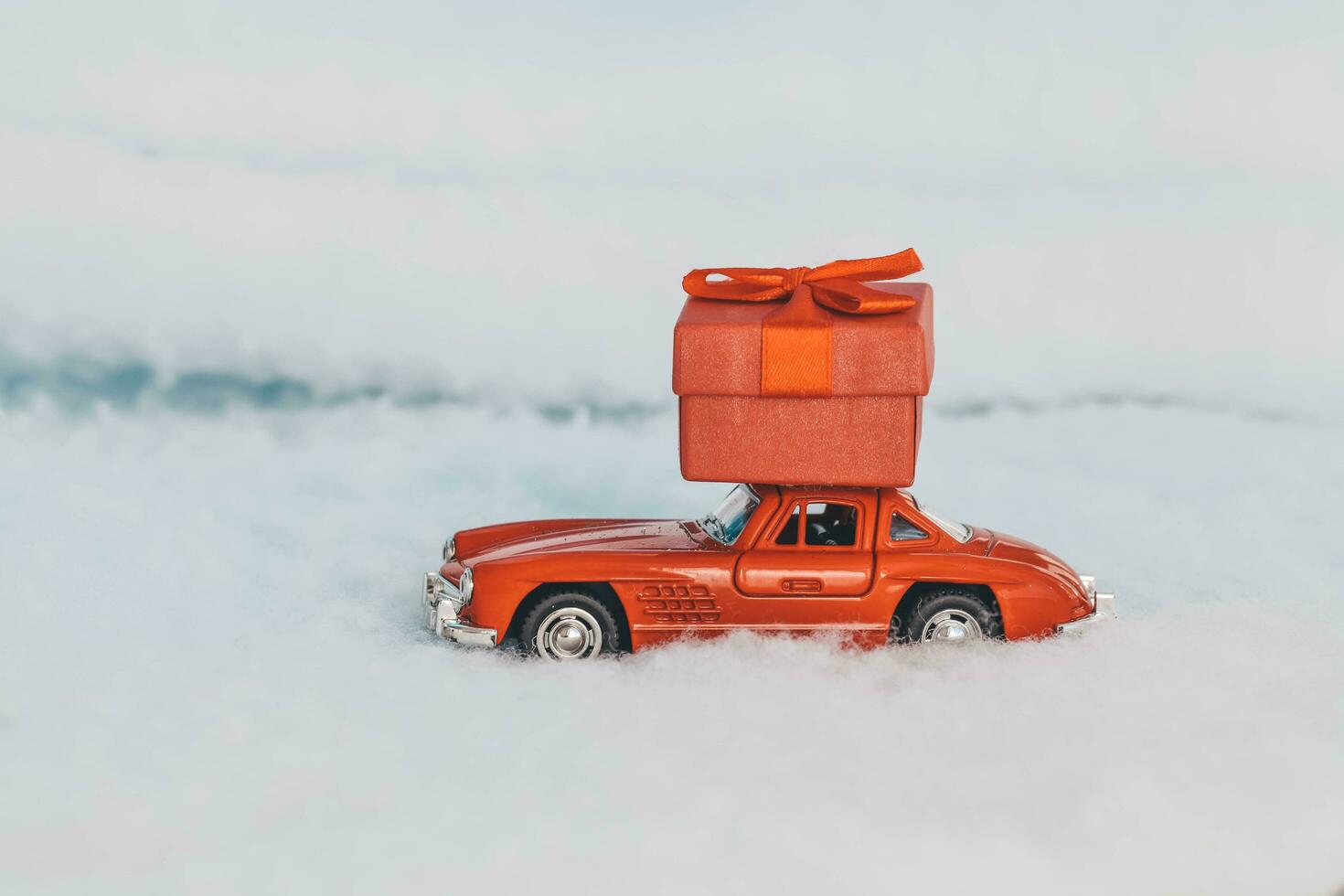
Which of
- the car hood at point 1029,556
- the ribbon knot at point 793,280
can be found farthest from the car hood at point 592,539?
the car hood at point 1029,556

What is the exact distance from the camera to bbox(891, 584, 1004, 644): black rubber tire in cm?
768

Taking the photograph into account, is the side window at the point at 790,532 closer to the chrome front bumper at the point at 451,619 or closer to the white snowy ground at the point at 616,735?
the white snowy ground at the point at 616,735

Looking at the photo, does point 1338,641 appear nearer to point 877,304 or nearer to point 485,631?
point 877,304

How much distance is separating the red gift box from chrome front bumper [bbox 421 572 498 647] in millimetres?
1260

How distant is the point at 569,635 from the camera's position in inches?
303

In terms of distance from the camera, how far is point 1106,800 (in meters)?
6.18

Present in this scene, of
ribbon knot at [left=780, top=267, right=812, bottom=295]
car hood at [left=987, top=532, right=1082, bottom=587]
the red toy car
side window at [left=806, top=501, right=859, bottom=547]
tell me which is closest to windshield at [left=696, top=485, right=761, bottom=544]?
the red toy car

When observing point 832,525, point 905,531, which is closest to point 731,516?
point 832,525

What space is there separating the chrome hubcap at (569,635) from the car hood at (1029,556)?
1999 mm

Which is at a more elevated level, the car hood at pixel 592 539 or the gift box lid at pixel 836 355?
the gift box lid at pixel 836 355

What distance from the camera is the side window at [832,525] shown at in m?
7.85

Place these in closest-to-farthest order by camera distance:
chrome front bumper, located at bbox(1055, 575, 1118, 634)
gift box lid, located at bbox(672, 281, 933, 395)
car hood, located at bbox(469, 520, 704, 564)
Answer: gift box lid, located at bbox(672, 281, 933, 395) → chrome front bumper, located at bbox(1055, 575, 1118, 634) → car hood, located at bbox(469, 520, 704, 564)

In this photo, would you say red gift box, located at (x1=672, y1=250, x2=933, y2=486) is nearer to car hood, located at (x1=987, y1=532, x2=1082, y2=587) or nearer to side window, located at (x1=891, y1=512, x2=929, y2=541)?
side window, located at (x1=891, y1=512, x2=929, y2=541)

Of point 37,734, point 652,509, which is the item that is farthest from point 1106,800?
point 652,509
